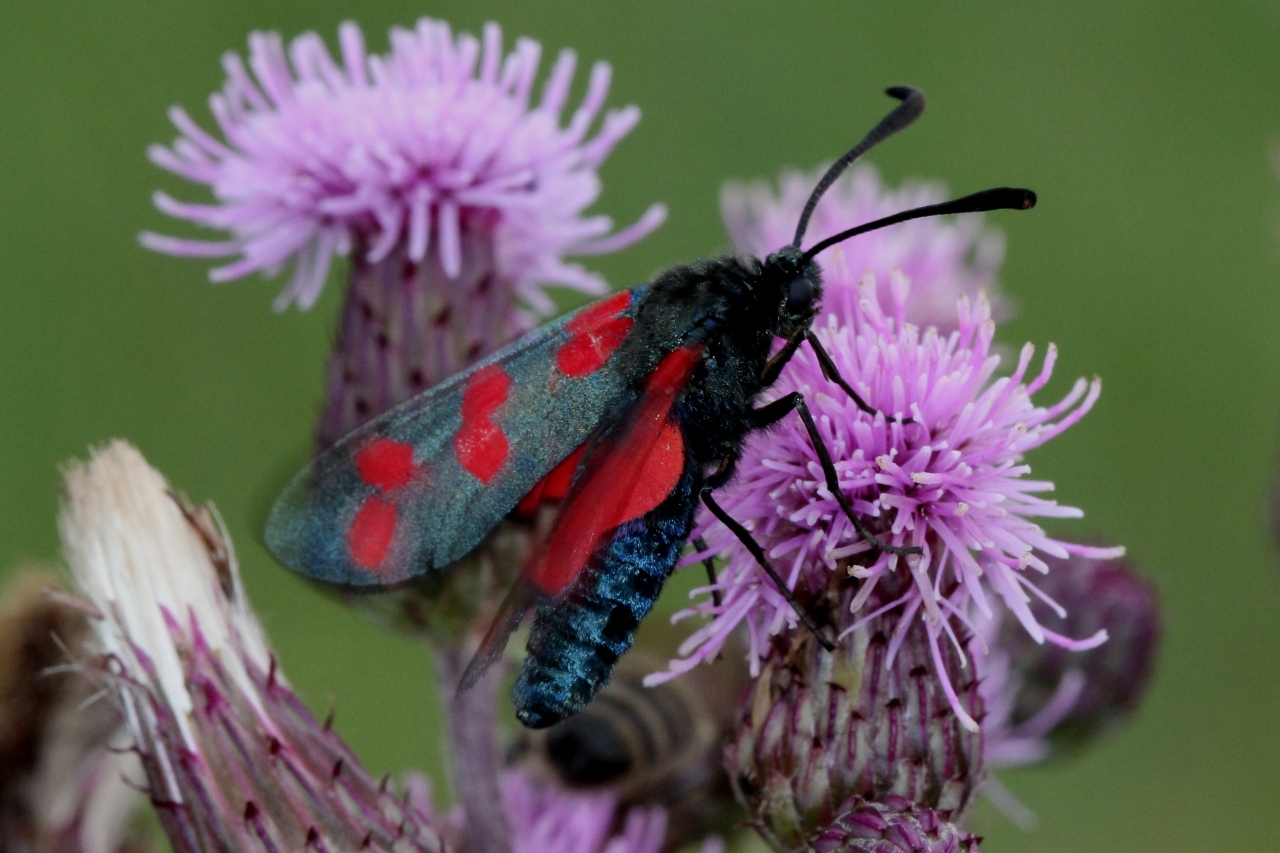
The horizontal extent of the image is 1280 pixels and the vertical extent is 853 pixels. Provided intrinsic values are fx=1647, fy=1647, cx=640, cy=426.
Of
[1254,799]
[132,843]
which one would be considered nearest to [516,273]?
[132,843]

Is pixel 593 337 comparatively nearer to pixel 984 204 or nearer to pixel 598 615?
pixel 598 615

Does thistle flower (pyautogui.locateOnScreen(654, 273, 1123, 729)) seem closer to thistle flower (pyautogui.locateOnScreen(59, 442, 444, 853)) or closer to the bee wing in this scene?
the bee wing

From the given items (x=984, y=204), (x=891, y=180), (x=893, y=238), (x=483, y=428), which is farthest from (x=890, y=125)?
(x=891, y=180)

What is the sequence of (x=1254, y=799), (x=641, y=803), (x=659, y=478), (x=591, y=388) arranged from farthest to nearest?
(x=1254, y=799)
(x=641, y=803)
(x=591, y=388)
(x=659, y=478)

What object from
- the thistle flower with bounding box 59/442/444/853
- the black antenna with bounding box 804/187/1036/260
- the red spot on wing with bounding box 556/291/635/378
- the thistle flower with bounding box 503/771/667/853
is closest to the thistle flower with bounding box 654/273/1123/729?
the black antenna with bounding box 804/187/1036/260

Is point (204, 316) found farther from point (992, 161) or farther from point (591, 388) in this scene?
point (591, 388)

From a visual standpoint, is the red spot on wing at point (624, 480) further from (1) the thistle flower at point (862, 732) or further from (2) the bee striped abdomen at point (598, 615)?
(1) the thistle flower at point (862, 732)

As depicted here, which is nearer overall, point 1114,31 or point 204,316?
point 204,316
